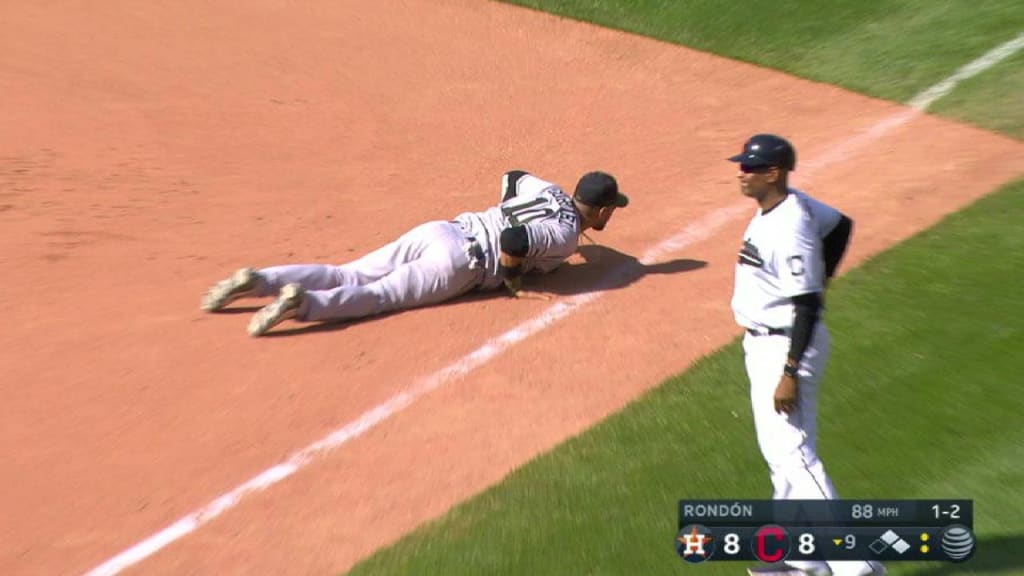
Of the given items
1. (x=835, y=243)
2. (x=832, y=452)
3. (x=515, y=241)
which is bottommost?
(x=832, y=452)

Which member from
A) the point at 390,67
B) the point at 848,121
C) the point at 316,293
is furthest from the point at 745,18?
the point at 316,293

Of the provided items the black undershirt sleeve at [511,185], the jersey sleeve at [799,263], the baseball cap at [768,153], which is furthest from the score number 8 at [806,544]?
the black undershirt sleeve at [511,185]

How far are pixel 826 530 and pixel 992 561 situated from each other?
2.94ft

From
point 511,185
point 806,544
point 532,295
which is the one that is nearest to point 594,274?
point 532,295

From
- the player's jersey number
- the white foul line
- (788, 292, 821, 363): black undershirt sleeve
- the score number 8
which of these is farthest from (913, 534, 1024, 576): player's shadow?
the player's jersey number

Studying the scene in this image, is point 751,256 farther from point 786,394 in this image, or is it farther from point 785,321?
point 786,394

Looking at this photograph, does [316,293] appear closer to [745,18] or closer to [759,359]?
[759,359]

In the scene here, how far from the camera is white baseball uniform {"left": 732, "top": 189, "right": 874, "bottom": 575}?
5059mm

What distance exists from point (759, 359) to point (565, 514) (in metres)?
1.41

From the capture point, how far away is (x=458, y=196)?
1019cm

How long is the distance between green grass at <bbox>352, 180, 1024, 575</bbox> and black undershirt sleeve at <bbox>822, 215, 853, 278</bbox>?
1.21 meters

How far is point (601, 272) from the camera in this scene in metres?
8.99

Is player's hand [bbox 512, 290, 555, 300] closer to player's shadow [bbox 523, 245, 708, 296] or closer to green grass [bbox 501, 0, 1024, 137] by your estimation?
player's shadow [bbox 523, 245, 708, 296]

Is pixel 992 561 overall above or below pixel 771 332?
below
